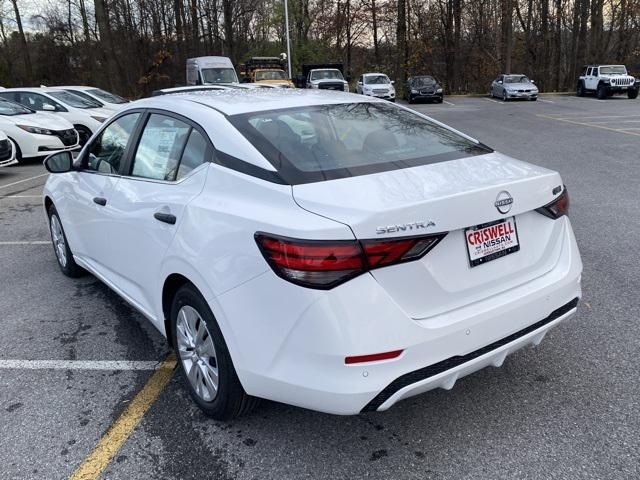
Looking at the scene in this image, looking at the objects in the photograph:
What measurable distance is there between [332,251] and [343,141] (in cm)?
105

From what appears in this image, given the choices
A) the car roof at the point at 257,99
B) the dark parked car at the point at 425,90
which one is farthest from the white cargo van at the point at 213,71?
the car roof at the point at 257,99

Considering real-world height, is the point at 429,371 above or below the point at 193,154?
below

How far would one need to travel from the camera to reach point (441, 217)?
2.33 meters

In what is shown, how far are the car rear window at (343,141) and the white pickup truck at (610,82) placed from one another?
27.7 metres

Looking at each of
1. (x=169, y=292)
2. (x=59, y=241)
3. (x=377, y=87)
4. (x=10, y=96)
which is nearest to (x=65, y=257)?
(x=59, y=241)

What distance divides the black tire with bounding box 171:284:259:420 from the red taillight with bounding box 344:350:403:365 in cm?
68

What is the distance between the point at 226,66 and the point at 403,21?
15924 mm

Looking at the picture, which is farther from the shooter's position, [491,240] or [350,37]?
[350,37]

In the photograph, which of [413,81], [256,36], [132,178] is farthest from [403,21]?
[132,178]

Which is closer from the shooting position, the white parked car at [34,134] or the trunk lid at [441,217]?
the trunk lid at [441,217]

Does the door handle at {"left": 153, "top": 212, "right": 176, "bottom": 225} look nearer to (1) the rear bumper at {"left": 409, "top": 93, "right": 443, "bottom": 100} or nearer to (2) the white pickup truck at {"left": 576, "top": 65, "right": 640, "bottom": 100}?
(1) the rear bumper at {"left": 409, "top": 93, "right": 443, "bottom": 100}

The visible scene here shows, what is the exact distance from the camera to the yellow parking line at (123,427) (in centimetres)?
264

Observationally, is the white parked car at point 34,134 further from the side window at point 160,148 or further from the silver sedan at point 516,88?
the silver sedan at point 516,88

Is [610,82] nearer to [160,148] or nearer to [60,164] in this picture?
[60,164]
